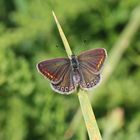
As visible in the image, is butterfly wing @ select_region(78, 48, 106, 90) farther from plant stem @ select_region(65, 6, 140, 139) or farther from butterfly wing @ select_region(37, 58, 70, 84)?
plant stem @ select_region(65, 6, 140, 139)

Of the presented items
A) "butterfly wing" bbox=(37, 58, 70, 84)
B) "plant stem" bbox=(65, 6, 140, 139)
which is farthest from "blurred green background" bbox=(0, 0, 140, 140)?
"butterfly wing" bbox=(37, 58, 70, 84)

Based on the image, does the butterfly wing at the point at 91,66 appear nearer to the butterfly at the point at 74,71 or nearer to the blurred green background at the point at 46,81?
the butterfly at the point at 74,71

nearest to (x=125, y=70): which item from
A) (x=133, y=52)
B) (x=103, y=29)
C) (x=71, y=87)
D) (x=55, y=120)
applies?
(x=133, y=52)

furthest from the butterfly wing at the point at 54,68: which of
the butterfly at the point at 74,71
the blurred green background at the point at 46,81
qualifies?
the blurred green background at the point at 46,81

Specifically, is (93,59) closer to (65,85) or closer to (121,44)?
(65,85)

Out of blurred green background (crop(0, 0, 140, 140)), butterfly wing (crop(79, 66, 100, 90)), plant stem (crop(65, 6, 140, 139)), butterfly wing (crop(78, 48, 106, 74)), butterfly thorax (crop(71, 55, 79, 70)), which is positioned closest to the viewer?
butterfly wing (crop(79, 66, 100, 90))

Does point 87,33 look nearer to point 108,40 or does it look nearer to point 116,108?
point 108,40

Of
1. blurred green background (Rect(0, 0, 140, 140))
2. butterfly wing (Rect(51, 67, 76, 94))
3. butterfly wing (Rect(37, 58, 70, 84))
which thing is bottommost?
butterfly wing (Rect(51, 67, 76, 94))
